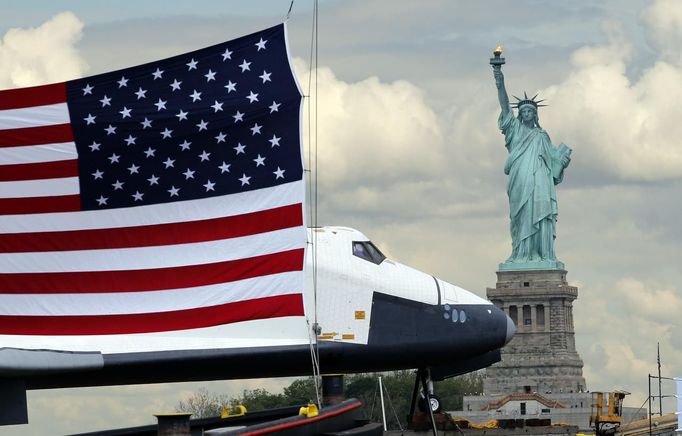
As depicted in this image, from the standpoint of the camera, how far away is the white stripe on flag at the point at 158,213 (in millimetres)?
31938

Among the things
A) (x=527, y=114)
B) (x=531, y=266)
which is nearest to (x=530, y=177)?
(x=527, y=114)

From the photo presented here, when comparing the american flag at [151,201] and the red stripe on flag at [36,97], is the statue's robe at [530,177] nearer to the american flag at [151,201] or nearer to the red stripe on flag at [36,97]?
the american flag at [151,201]

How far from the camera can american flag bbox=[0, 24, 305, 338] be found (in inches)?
1255

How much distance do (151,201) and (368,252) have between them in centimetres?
1047

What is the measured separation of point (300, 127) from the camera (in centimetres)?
3238

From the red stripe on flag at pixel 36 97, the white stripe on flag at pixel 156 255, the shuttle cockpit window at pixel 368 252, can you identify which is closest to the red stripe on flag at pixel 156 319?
the white stripe on flag at pixel 156 255

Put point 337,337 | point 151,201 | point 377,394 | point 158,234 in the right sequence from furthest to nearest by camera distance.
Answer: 1. point 377,394
2. point 337,337
3. point 158,234
4. point 151,201

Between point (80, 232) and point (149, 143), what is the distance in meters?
2.15

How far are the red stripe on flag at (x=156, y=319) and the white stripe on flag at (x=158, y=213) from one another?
1.74 metres

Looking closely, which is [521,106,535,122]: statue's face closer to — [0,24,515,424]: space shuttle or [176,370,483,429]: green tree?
[176,370,483,429]: green tree

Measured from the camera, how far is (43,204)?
31.9 metres

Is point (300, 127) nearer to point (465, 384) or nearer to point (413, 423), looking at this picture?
point (413, 423)

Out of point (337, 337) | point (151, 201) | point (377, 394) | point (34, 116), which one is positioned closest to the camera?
point (34, 116)

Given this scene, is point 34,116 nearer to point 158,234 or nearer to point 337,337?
point 158,234
